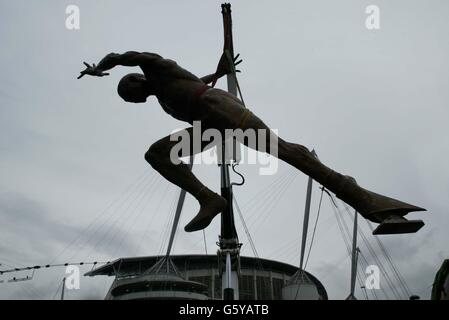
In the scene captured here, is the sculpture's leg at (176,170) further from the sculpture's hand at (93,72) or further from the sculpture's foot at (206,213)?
the sculpture's hand at (93,72)

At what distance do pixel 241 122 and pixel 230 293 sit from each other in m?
1.83

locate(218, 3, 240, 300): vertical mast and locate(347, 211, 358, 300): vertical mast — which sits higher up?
locate(347, 211, 358, 300): vertical mast

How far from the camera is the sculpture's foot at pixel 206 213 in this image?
11.1ft

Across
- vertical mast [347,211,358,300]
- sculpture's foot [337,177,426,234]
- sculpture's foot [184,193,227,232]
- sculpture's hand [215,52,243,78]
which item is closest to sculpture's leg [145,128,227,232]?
sculpture's foot [184,193,227,232]

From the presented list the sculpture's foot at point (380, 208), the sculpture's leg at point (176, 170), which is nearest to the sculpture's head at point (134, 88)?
the sculpture's leg at point (176, 170)

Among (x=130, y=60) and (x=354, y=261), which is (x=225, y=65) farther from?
(x=354, y=261)

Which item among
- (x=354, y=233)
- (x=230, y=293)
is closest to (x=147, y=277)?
(x=354, y=233)

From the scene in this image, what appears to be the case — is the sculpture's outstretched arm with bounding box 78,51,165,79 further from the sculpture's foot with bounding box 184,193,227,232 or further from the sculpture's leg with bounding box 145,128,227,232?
the sculpture's foot with bounding box 184,193,227,232

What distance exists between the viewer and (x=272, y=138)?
3.38 m

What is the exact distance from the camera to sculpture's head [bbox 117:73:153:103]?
145 inches

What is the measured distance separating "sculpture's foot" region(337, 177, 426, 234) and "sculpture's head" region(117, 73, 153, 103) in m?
2.04

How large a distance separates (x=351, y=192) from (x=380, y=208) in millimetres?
256
